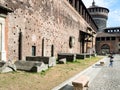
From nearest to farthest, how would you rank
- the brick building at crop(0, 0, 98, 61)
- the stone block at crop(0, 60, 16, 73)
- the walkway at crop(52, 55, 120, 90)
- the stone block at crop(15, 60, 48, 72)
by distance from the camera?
the walkway at crop(52, 55, 120, 90) < the stone block at crop(0, 60, 16, 73) < the stone block at crop(15, 60, 48, 72) < the brick building at crop(0, 0, 98, 61)

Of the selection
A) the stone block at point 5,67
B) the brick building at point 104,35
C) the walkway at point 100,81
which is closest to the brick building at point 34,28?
the stone block at point 5,67

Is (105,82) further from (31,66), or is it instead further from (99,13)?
(99,13)

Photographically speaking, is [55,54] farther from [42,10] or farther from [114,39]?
[114,39]

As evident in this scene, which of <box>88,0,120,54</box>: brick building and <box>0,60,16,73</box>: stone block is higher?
<box>88,0,120,54</box>: brick building

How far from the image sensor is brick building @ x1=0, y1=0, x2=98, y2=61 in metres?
13.6

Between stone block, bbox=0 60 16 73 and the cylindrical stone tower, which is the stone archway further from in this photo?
stone block, bbox=0 60 16 73

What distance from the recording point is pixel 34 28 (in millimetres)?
17688

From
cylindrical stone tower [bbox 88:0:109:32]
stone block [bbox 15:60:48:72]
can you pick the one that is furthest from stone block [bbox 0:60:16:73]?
cylindrical stone tower [bbox 88:0:109:32]

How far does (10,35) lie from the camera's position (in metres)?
14.1

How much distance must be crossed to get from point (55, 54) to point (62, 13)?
575 cm

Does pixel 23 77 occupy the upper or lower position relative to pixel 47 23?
lower

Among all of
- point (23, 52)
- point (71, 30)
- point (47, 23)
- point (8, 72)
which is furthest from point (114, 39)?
point (8, 72)

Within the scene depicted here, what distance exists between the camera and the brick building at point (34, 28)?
13.6 m

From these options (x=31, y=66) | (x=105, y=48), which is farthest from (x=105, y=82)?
(x=105, y=48)
